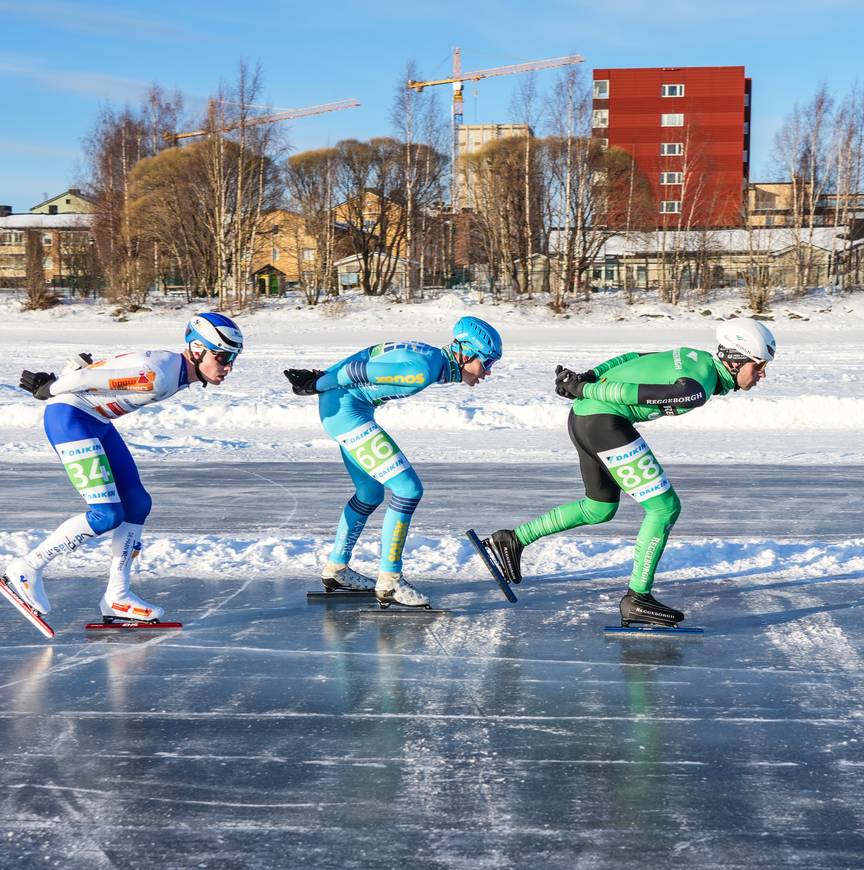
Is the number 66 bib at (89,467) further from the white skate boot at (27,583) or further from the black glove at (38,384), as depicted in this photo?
the white skate boot at (27,583)

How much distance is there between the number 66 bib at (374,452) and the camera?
5500 millimetres

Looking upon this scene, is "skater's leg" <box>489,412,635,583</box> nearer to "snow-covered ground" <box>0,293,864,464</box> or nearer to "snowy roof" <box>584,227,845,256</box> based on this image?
"snow-covered ground" <box>0,293,864,464</box>

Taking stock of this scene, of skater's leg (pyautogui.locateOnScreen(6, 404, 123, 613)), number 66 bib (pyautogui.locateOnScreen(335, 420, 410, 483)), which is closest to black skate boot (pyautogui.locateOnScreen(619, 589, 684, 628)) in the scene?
number 66 bib (pyautogui.locateOnScreen(335, 420, 410, 483))

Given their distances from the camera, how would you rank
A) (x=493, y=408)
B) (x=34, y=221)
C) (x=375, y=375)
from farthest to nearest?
(x=34, y=221) < (x=493, y=408) < (x=375, y=375)

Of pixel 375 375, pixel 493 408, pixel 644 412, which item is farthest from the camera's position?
pixel 493 408

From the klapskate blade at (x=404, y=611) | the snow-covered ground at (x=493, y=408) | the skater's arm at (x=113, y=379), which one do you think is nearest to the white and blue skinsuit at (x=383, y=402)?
the klapskate blade at (x=404, y=611)

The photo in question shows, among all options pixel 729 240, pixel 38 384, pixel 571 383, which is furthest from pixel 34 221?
pixel 571 383

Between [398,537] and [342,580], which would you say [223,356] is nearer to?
[398,537]

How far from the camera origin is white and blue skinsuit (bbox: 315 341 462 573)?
536cm

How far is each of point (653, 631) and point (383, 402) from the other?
172 cm

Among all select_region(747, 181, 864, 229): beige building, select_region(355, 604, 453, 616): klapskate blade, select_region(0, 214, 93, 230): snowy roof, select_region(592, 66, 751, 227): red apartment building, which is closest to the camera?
select_region(355, 604, 453, 616): klapskate blade

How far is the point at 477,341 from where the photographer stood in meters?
5.28

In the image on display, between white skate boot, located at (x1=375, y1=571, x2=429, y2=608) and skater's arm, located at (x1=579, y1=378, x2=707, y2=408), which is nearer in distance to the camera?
skater's arm, located at (x1=579, y1=378, x2=707, y2=408)

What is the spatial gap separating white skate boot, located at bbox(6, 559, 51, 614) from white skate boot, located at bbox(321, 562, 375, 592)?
58.5 inches
